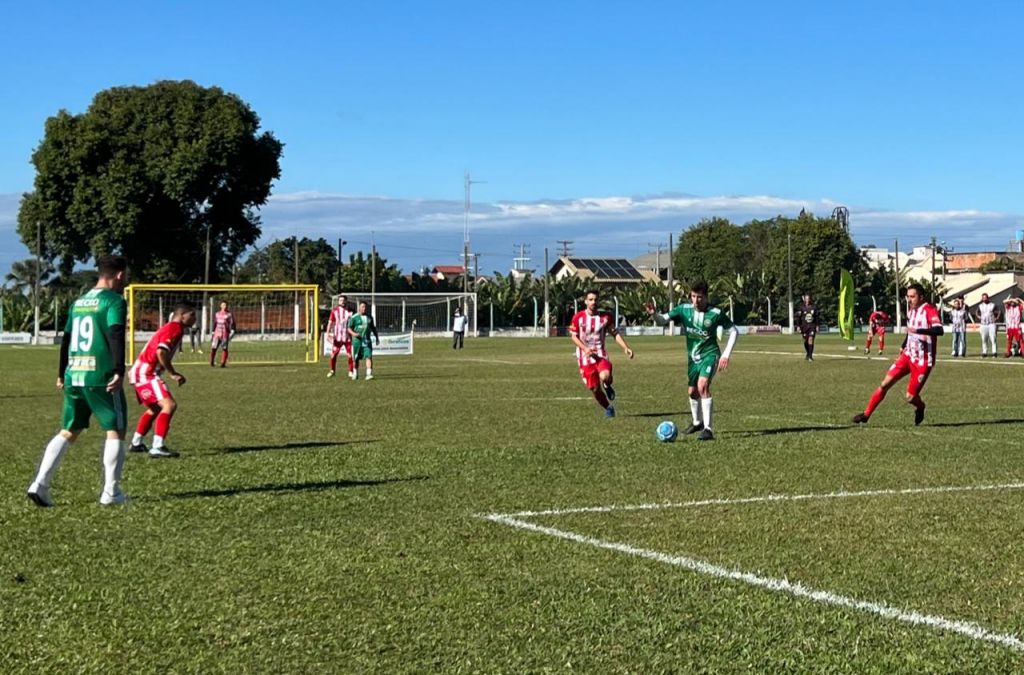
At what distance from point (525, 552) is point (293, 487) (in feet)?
12.5

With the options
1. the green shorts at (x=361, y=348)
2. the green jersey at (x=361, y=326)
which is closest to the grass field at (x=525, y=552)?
the green jersey at (x=361, y=326)

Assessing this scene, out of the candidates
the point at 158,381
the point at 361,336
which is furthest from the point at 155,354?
the point at 361,336

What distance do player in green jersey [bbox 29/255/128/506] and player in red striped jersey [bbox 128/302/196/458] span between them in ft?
12.0

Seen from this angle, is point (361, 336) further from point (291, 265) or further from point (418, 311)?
point (291, 265)

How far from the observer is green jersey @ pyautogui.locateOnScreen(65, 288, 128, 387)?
10336mm

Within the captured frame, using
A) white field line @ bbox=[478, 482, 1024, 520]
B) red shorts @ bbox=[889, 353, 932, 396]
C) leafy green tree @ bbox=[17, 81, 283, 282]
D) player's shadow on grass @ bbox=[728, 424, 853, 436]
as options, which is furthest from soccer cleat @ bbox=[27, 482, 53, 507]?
leafy green tree @ bbox=[17, 81, 283, 282]

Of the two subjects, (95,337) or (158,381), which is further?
(158,381)

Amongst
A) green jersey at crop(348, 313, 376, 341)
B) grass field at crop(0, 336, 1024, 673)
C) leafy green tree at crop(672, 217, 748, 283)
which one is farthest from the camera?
leafy green tree at crop(672, 217, 748, 283)

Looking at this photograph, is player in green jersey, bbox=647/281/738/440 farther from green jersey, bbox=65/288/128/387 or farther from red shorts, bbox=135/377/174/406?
green jersey, bbox=65/288/128/387

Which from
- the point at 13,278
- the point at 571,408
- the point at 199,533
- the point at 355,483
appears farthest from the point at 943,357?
the point at 13,278

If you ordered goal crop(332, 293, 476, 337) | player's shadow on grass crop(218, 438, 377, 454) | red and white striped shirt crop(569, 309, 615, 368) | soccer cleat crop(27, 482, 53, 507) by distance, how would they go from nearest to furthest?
soccer cleat crop(27, 482, 53, 507) → player's shadow on grass crop(218, 438, 377, 454) → red and white striped shirt crop(569, 309, 615, 368) → goal crop(332, 293, 476, 337)

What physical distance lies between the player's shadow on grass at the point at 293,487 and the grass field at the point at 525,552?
0.21 ft

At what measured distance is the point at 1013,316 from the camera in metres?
42.0

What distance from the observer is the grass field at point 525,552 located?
6215 millimetres
